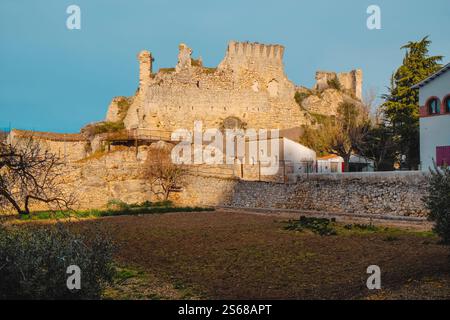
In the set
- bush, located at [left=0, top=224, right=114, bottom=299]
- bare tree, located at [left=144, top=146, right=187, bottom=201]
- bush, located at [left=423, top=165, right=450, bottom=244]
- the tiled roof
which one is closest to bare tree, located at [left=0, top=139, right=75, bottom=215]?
bush, located at [left=0, top=224, right=114, bottom=299]

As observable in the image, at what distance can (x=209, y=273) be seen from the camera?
1052 cm

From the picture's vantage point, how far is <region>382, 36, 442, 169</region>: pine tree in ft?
97.0

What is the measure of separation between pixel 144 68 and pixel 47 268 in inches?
1728

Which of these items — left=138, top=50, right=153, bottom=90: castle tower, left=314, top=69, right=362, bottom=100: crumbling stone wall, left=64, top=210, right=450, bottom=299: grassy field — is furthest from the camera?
left=314, top=69, right=362, bottom=100: crumbling stone wall

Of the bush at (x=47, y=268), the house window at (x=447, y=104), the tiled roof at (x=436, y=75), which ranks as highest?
the tiled roof at (x=436, y=75)

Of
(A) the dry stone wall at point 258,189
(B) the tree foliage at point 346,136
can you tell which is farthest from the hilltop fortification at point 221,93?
(B) the tree foliage at point 346,136

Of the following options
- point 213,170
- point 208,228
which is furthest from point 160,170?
point 208,228

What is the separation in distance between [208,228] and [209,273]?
932 cm

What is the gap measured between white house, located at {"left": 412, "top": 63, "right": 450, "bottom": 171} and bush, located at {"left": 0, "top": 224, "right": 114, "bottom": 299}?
71.9 feet

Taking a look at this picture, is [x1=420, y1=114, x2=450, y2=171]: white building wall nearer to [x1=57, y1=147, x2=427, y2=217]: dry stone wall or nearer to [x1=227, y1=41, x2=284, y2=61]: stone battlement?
[x1=57, y1=147, x2=427, y2=217]: dry stone wall

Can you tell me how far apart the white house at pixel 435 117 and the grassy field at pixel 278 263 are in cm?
929

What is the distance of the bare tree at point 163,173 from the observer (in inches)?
1415

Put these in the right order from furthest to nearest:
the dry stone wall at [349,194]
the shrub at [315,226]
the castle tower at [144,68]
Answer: the castle tower at [144,68] < the dry stone wall at [349,194] < the shrub at [315,226]

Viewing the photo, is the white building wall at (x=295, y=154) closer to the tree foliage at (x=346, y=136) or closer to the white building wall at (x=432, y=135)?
the tree foliage at (x=346, y=136)
